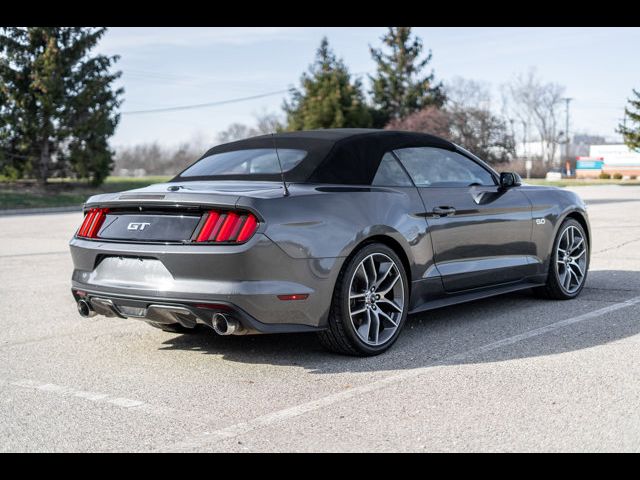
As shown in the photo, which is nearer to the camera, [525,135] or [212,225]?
[212,225]

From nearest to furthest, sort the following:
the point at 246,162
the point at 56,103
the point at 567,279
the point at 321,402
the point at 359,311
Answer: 1. the point at 321,402
2. the point at 359,311
3. the point at 246,162
4. the point at 567,279
5. the point at 56,103

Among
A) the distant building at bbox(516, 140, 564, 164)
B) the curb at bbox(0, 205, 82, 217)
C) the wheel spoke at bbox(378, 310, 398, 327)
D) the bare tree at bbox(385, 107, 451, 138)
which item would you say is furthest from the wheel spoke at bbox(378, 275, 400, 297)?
the distant building at bbox(516, 140, 564, 164)

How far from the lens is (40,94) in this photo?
35.5m

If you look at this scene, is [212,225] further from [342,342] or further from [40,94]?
[40,94]

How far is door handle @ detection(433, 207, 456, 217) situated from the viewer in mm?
5820

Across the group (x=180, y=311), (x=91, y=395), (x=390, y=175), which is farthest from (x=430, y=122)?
(x=91, y=395)

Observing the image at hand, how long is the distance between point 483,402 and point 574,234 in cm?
370

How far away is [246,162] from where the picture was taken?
19.2ft

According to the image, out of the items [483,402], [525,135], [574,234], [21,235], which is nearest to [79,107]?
[21,235]

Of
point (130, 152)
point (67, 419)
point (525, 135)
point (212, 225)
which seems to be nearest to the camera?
point (67, 419)

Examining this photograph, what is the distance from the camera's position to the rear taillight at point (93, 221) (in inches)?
212

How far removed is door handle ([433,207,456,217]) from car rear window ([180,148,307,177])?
3.38ft

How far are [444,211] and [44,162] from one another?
3408 cm

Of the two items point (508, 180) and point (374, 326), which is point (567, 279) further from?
point (374, 326)
